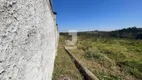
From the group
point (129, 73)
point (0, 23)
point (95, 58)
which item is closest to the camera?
point (0, 23)

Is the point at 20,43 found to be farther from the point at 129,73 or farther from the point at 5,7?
the point at 129,73

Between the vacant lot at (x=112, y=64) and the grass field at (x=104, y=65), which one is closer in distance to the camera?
the grass field at (x=104, y=65)

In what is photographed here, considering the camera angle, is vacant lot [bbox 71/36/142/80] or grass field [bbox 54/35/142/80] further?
vacant lot [bbox 71/36/142/80]

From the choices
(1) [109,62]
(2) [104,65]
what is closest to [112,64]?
(1) [109,62]

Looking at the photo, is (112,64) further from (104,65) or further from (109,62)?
(104,65)

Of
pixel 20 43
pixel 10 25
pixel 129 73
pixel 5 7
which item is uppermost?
pixel 5 7

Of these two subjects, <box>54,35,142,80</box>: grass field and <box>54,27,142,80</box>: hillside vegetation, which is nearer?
<box>54,35,142,80</box>: grass field

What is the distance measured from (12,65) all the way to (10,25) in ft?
0.91

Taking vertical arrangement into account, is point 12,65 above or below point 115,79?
above

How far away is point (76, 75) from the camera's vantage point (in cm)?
600

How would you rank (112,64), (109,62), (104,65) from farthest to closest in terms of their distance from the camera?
(109,62) < (112,64) < (104,65)

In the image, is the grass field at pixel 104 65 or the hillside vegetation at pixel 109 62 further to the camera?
the hillside vegetation at pixel 109 62

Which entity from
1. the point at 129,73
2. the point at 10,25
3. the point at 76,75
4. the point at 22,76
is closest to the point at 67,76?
the point at 76,75

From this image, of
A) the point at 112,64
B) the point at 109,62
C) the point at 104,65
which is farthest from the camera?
the point at 109,62
